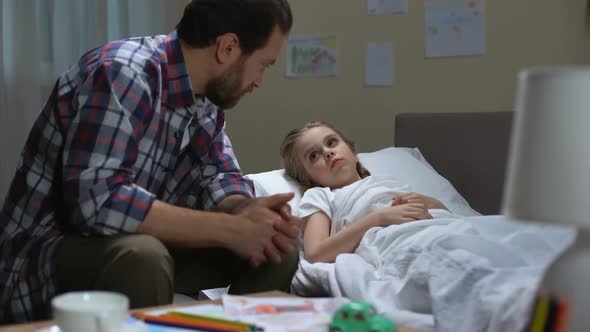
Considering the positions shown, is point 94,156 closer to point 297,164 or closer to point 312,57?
point 297,164

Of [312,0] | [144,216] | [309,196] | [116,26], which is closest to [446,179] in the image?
[309,196]

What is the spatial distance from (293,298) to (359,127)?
67.2 inches

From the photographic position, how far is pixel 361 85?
2795 millimetres

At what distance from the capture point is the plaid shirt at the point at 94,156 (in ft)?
4.19

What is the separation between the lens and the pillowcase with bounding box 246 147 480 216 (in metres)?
2.08

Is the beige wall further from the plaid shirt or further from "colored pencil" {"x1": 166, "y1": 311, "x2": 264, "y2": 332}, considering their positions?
"colored pencil" {"x1": 166, "y1": 311, "x2": 264, "y2": 332}

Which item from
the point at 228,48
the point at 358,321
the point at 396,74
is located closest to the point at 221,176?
the point at 228,48

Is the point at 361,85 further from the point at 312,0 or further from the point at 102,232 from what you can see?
the point at 102,232

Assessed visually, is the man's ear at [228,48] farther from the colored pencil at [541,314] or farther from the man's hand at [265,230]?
the colored pencil at [541,314]

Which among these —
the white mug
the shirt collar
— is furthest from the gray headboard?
the white mug

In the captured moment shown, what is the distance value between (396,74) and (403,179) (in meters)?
0.72

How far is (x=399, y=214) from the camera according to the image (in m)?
1.70

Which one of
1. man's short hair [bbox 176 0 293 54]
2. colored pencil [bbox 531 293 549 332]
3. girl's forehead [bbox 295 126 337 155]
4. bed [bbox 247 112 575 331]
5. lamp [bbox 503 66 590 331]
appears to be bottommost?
bed [bbox 247 112 575 331]

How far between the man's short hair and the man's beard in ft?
0.16
